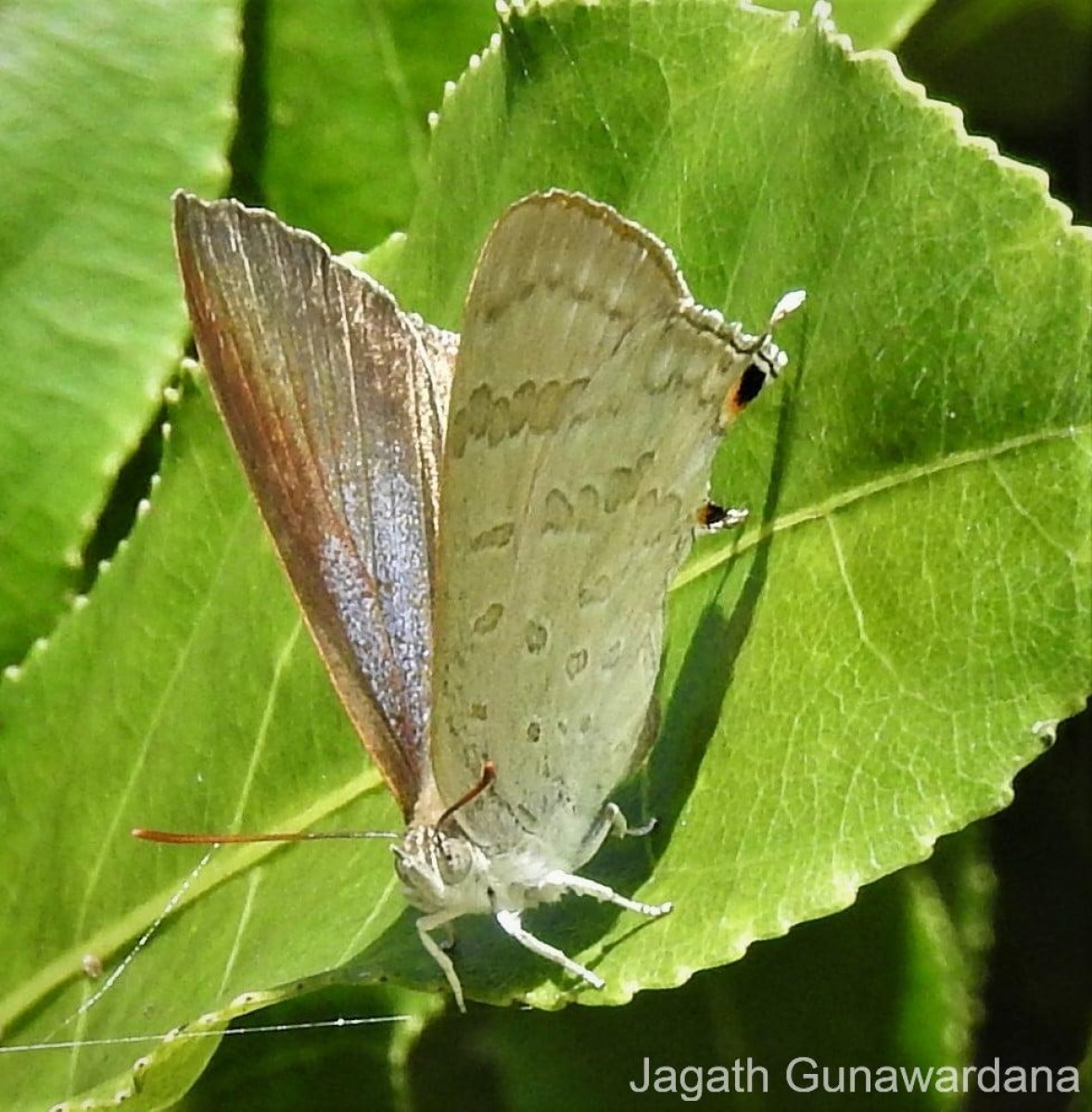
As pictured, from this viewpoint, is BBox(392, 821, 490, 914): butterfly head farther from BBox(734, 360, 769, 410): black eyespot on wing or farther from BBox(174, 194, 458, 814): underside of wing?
BBox(734, 360, 769, 410): black eyespot on wing

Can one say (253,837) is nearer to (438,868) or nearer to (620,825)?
(438,868)

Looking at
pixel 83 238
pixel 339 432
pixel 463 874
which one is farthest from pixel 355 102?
pixel 463 874

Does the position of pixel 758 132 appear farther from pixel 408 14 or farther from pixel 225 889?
pixel 225 889

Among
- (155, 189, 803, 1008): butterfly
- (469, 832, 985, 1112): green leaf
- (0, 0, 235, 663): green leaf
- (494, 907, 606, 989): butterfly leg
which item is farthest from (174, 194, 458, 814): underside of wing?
(469, 832, 985, 1112): green leaf

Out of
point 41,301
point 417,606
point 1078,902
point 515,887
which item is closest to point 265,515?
point 417,606

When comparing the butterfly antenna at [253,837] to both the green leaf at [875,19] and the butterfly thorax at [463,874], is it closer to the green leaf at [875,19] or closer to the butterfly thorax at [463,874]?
the butterfly thorax at [463,874]

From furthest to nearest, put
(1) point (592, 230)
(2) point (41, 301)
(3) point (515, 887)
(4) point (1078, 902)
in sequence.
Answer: (4) point (1078, 902)
(2) point (41, 301)
(3) point (515, 887)
(1) point (592, 230)
